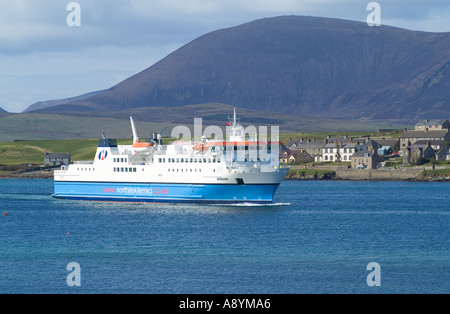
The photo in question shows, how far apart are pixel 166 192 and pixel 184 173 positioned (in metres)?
2.69

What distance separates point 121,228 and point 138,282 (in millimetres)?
19437

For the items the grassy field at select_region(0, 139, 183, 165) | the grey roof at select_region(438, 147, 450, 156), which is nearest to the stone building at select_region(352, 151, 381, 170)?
the grey roof at select_region(438, 147, 450, 156)

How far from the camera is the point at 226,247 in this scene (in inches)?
1821

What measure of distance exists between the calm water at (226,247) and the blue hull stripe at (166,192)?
3.48ft

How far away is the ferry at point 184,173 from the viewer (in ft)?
218

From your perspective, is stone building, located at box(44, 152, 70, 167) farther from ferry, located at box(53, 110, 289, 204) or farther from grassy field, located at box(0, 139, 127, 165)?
ferry, located at box(53, 110, 289, 204)

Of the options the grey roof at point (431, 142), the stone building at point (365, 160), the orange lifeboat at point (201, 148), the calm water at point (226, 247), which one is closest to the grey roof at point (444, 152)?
the grey roof at point (431, 142)

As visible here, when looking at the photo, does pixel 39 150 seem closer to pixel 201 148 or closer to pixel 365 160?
pixel 365 160

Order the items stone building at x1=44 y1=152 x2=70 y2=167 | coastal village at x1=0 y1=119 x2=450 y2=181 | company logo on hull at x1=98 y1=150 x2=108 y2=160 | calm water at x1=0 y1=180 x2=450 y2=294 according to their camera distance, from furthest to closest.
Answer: stone building at x1=44 y1=152 x2=70 y2=167
coastal village at x1=0 y1=119 x2=450 y2=181
company logo on hull at x1=98 y1=150 x2=108 y2=160
calm water at x1=0 y1=180 x2=450 y2=294

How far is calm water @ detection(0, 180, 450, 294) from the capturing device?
1420 inches

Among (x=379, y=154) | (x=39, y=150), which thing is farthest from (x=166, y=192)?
(x=39, y=150)

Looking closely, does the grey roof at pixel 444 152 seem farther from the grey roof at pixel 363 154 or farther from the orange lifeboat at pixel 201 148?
the orange lifeboat at pixel 201 148

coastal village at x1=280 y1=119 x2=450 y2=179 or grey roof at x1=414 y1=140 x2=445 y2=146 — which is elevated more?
grey roof at x1=414 y1=140 x2=445 y2=146
